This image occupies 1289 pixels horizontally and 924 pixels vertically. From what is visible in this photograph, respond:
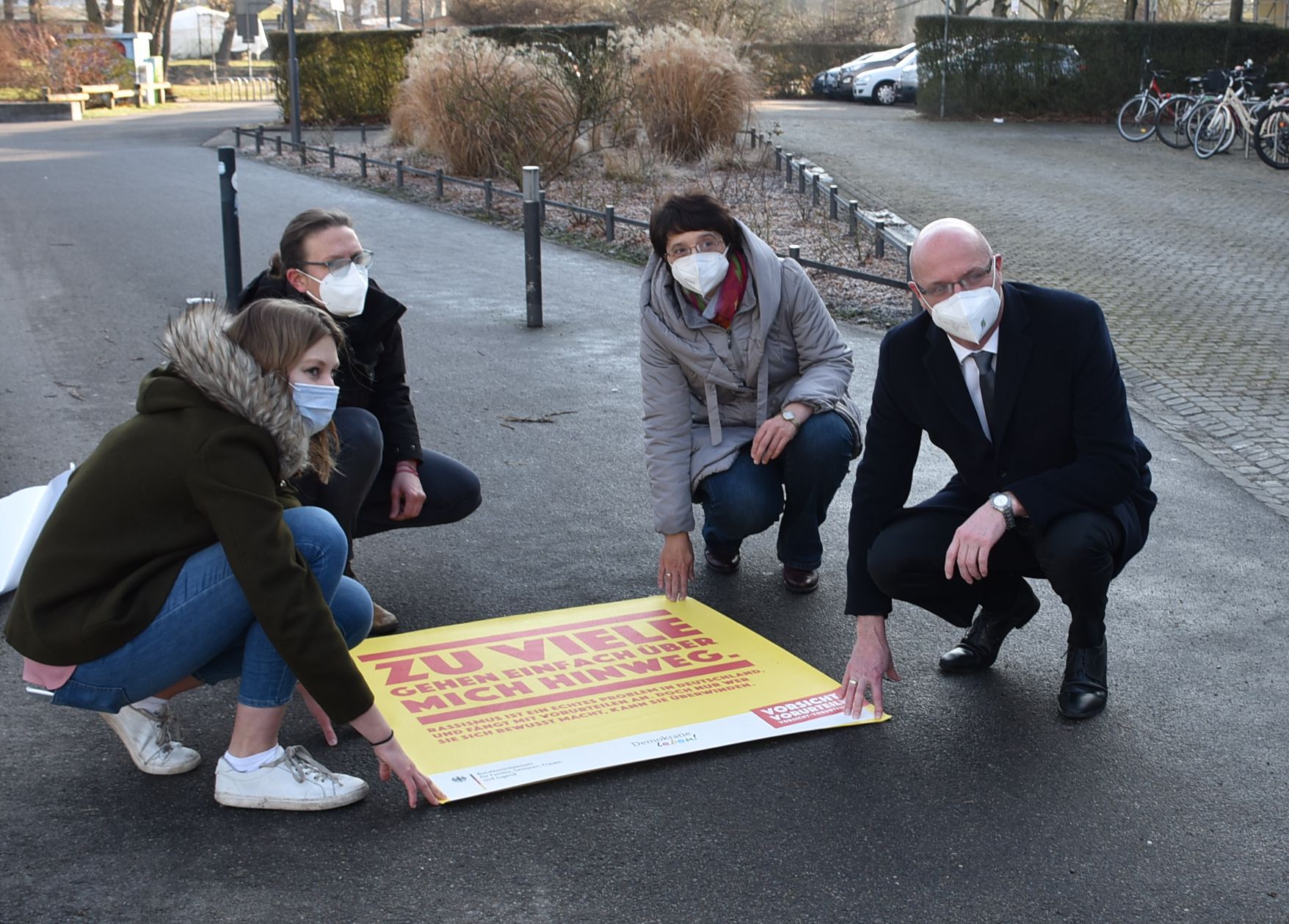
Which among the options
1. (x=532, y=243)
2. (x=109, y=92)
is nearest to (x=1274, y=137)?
(x=532, y=243)

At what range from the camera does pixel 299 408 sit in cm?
289

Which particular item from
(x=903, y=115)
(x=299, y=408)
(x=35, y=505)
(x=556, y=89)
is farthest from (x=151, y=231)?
(x=903, y=115)

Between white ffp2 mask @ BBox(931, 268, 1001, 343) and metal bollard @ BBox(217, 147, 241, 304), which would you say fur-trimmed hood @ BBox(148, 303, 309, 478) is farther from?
metal bollard @ BBox(217, 147, 241, 304)

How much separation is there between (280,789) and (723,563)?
6.68ft

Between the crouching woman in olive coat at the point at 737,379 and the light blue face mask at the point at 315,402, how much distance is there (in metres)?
1.43

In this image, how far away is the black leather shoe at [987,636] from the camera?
12.6 feet

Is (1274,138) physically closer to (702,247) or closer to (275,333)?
(702,247)

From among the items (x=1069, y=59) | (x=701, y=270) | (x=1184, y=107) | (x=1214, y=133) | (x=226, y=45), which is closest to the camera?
(x=701, y=270)

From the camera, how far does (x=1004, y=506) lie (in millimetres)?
3375

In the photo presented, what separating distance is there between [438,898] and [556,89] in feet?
48.2

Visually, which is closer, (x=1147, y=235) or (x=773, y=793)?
(x=773, y=793)

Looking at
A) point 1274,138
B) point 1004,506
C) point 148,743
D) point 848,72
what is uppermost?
point 848,72

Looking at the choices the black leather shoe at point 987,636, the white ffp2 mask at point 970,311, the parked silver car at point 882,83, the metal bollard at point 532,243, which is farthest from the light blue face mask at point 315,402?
the parked silver car at point 882,83

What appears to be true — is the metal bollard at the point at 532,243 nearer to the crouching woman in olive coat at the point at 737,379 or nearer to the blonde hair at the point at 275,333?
the crouching woman in olive coat at the point at 737,379
